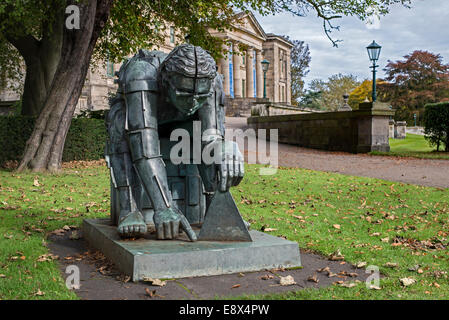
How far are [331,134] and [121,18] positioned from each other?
401 inches

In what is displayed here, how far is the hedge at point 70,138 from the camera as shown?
50.2ft

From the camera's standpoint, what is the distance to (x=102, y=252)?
176 inches

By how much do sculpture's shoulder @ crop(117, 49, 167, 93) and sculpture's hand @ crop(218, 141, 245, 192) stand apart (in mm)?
Answer: 882

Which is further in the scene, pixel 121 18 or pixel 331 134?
pixel 331 134

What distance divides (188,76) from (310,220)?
403 cm

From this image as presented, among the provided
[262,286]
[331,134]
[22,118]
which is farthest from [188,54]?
[331,134]

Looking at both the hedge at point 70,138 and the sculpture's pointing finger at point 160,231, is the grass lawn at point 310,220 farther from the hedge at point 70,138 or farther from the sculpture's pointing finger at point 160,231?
the hedge at point 70,138

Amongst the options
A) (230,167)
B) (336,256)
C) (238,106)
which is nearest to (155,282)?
(230,167)

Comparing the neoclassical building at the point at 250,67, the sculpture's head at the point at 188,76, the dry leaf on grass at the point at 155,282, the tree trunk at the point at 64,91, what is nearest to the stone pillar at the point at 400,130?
the neoclassical building at the point at 250,67

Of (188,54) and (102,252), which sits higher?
(188,54)

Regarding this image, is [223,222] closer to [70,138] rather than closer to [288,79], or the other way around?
[70,138]

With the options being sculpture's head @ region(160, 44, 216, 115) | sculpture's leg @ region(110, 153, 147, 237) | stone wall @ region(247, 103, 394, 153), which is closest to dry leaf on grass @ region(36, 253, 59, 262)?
sculpture's leg @ region(110, 153, 147, 237)

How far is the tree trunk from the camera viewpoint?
12641 millimetres

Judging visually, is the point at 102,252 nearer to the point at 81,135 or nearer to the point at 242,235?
the point at 242,235
